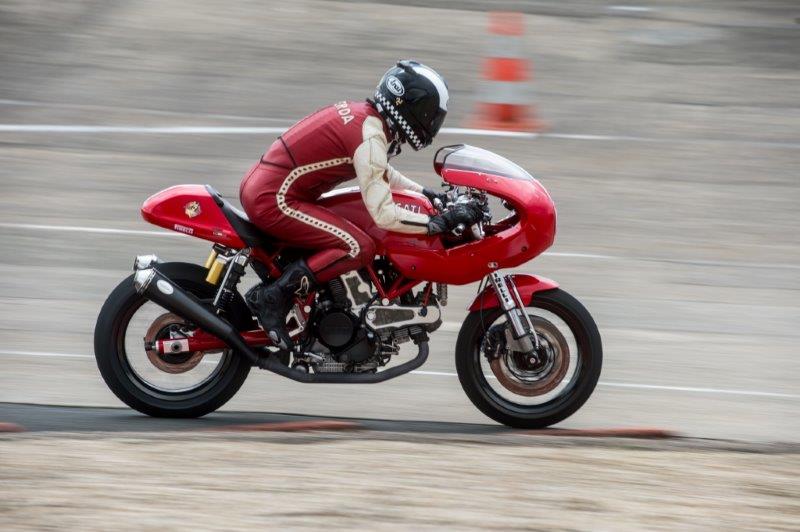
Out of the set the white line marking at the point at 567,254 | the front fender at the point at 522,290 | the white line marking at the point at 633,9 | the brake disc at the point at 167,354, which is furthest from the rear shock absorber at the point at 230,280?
the white line marking at the point at 633,9

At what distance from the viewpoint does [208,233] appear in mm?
7613

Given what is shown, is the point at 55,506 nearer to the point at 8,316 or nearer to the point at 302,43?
the point at 8,316

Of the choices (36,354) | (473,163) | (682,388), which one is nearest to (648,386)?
(682,388)

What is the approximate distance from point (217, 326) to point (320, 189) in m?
0.98

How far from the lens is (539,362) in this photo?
7.69m

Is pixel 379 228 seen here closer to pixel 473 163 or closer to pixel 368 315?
pixel 368 315

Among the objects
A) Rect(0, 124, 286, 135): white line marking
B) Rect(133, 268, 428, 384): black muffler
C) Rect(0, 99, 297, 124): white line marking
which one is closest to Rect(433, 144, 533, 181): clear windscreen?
Rect(133, 268, 428, 384): black muffler

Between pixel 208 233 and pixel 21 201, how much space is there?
5344 millimetres

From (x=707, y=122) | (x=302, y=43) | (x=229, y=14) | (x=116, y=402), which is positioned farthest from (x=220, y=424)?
(x=229, y=14)

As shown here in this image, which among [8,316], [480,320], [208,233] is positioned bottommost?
[8,316]

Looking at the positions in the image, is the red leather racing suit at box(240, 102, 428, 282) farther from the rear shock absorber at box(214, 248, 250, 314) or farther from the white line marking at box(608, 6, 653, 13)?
the white line marking at box(608, 6, 653, 13)

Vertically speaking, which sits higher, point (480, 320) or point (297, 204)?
point (297, 204)

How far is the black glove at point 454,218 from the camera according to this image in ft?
24.4

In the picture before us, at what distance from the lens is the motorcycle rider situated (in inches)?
290
